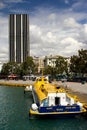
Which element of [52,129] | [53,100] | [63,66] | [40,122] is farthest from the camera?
[63,66]

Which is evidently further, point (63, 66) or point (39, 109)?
point (63, 66)

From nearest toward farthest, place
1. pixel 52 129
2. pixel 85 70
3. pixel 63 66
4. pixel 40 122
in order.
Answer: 1. pixel 52 129
2. pixel 40 122
3. pixel 85 70
4. pixel 63 66

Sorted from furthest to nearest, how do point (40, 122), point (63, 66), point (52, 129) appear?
point (63, 66) → point (40, 122) → point (52, 129)

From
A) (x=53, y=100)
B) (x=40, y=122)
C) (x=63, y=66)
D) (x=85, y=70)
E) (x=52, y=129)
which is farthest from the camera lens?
(x=63, y=66)

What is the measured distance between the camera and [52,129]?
42094 millimetres

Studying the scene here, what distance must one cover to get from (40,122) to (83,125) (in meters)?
6.29

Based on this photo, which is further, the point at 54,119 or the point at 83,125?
the point at 54,119

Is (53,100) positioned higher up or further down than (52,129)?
higher up

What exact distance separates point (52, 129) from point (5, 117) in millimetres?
10935

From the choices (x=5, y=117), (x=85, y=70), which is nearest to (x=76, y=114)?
(x=5, y=117)

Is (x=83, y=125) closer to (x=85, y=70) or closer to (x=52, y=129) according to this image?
(x=52, y=129)

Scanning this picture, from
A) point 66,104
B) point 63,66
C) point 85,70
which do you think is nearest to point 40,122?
point 66,104

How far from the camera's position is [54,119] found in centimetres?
4612

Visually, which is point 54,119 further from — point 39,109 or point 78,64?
point 78,64
